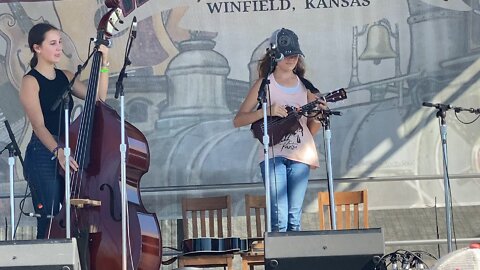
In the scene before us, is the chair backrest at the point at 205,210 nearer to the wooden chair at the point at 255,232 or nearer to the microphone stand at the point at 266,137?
the wooden chair at the point at 255,232

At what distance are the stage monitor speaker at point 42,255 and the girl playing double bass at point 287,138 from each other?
166cm

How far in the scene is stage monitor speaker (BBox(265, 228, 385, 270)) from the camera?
16.1 feet

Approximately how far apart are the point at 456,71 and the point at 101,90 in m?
2.72

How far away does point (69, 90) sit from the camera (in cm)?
608

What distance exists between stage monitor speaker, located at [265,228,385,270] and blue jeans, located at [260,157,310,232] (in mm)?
1082

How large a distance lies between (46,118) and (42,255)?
1932 mm

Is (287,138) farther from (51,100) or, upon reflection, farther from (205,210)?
(51,100)

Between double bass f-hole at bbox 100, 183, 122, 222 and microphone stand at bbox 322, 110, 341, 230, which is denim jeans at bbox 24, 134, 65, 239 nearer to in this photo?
double bass f-hole at bbox 100, 183, 122, 222

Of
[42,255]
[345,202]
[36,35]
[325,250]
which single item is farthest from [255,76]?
[42,255]

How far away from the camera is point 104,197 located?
223 inches

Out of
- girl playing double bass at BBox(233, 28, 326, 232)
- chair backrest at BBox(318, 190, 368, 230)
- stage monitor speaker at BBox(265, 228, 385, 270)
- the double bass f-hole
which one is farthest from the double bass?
chair backrest at BBox(318, 190, 368, 230)

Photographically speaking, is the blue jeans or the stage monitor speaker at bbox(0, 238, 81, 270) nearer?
the stage monitor speaker at bbox(0, 238, 81, 270)

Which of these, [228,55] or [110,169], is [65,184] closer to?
[110,169]

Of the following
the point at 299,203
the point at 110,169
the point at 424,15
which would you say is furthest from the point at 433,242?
the point at 110,169
